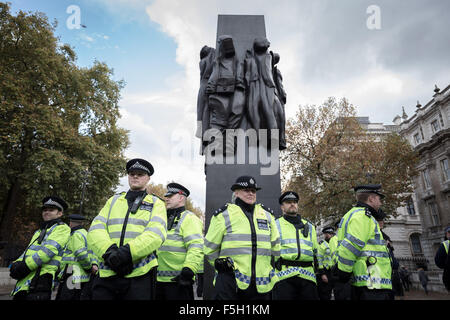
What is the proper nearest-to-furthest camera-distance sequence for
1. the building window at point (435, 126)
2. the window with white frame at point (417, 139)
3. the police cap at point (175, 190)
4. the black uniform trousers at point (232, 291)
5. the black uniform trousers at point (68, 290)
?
the black uniform trousers at point (232, 291), the police cap at point (175, 190), the black uniform trousers at point (68, 290), the building window at point (435, 126), the window with white frame at point (417, 139)

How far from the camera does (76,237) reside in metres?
A: 5.73

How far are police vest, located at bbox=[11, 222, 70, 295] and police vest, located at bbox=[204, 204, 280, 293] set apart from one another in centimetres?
262

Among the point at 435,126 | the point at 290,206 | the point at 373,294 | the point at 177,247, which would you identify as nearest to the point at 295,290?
the point at 373,294

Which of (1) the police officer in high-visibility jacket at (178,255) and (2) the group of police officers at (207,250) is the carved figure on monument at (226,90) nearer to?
(2) the group of police officers at (207,250)

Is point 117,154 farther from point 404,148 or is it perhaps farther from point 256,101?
Result: point 404,148

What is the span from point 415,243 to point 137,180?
46.2m

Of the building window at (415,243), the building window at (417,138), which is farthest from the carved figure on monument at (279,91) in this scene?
the building window at (415,243)

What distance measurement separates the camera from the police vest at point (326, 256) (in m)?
5.15

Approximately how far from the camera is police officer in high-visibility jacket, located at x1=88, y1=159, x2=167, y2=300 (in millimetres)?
2916

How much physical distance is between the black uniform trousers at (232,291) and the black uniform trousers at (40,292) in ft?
9.58
